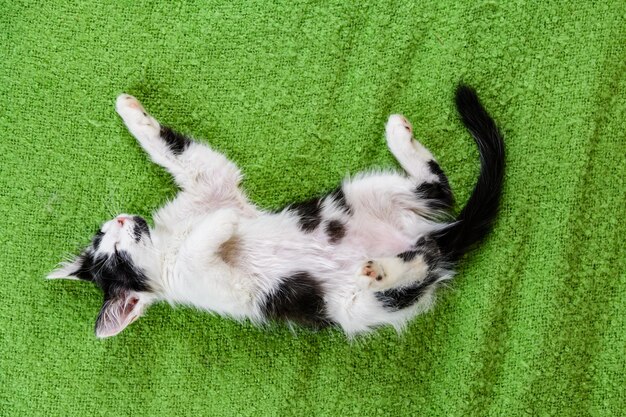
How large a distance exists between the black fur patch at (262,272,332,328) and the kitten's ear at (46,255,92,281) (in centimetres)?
63

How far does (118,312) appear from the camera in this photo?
1.89m

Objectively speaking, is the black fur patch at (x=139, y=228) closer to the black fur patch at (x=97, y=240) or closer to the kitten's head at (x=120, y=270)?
the kitten's head at (x=120, y=270)

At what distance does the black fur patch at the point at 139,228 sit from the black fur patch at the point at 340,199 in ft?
2.12

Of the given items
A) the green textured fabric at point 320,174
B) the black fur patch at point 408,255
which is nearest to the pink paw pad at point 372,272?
the black fur patch at point 408,255

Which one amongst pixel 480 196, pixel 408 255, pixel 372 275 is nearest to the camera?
pixel 372 275

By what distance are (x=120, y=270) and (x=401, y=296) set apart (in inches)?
37.0

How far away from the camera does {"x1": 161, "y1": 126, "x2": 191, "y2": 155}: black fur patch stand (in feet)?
6.51

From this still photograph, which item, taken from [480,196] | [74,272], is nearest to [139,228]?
[74,272]

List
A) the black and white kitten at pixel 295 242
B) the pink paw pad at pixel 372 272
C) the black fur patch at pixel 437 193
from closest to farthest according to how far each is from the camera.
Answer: the pink paw pad at pixel 372 272 → the black and white kitten at pixel 295 242 → the black fur patch at pixel 437 193

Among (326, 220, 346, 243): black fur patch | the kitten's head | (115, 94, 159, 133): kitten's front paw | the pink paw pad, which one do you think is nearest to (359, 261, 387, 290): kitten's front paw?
the pink paw pad

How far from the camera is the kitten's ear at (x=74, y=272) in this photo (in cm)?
193

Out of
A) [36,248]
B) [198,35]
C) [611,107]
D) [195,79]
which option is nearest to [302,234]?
[195,79]

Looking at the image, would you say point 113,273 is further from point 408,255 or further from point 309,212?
point 408,255

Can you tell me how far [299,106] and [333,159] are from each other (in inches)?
9.2
